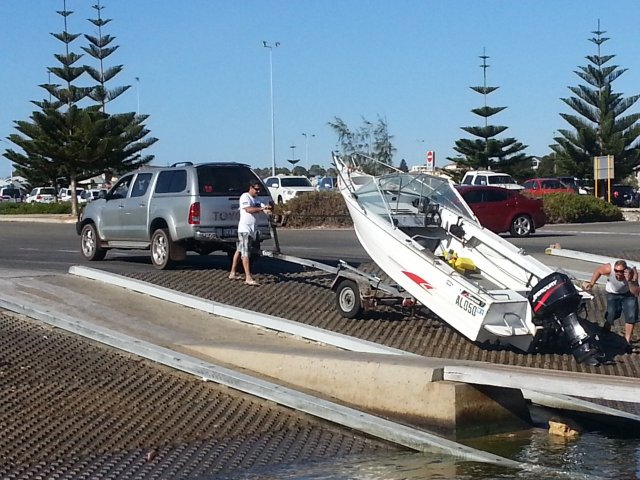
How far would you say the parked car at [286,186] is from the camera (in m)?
46.4

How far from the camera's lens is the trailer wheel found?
13.6m

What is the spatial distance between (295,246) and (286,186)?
76.1 ft

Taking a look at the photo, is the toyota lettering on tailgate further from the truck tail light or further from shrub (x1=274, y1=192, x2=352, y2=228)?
shrub (x1=274, y1=192, x2=352, y2=228)

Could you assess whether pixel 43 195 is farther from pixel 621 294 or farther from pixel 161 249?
pixel 621 294

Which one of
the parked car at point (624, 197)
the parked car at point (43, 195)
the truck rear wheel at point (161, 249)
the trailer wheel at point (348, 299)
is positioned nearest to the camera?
the trailer wheel at point (348, 299)

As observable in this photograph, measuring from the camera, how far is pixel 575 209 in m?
39.7

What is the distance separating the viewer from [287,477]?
8539 millimetres

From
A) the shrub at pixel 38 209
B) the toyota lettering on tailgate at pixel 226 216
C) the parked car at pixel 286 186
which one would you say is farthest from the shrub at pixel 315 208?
the shrub at pixel 38 209

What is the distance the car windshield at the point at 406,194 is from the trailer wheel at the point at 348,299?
1.05 meters

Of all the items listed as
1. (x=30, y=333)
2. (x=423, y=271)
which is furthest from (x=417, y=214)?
(x=30, y=333)

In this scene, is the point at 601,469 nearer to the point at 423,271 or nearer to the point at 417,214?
the point at 423,271

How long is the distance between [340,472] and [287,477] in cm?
46

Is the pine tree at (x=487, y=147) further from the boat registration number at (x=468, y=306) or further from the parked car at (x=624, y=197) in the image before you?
the boat registration number at (x=468, y=306)

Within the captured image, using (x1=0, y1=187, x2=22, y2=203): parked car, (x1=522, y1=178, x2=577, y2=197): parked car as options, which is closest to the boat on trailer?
(x1=522, y1=178, x2=577, y2=197): parked car
